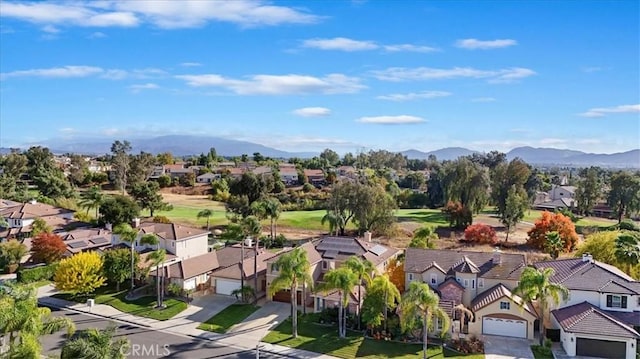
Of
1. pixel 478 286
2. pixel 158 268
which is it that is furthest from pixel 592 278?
pixel 158 268

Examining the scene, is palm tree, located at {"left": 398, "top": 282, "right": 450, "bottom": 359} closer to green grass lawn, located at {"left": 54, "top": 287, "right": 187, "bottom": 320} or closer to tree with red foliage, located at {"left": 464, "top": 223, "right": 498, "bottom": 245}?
green grass lawn, located at {"left": 54, "top": 287, "right": 187, "bottom": 320}

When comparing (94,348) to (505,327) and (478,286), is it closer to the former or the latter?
(505,327)

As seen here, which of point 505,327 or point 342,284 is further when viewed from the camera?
point 505,327

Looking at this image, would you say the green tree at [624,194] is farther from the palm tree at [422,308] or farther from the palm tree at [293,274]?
the palm tree at [293,274]

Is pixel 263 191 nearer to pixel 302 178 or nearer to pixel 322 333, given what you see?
pixel 302 178

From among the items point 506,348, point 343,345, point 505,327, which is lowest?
point 343,345

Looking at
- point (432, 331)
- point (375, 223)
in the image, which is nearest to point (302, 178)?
point (375, 223)
